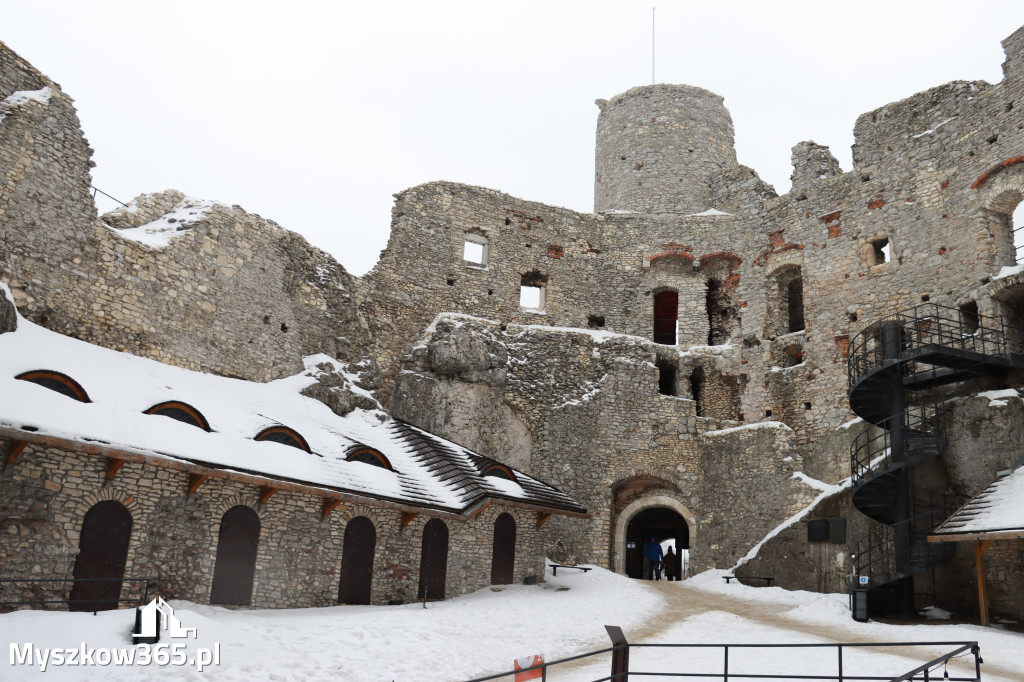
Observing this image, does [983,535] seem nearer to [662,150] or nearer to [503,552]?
[503,552]

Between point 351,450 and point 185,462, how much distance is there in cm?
438

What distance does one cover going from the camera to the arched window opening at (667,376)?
24719 millimetres

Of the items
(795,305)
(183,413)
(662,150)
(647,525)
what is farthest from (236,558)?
(662,150)

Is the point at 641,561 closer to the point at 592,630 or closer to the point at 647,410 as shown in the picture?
the point at 647,410

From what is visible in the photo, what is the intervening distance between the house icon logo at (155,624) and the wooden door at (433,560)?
6322 mm

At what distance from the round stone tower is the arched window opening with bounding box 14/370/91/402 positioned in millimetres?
20466

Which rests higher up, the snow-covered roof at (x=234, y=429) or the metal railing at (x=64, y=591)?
the snow-covered roof at (x=234, y=429)

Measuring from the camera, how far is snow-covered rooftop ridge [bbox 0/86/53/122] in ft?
49.8

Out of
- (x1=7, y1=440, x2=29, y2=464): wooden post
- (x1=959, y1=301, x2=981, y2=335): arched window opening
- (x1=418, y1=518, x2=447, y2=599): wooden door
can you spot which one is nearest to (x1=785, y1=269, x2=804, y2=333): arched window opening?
(x1=959, y1=301, x2=981, y2=335): arched window opening

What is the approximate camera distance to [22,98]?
1546 cm

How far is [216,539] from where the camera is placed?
13.1m

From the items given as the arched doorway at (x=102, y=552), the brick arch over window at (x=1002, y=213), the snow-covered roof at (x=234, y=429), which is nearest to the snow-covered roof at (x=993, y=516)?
the brick arch over window at (x=1002, y=213)

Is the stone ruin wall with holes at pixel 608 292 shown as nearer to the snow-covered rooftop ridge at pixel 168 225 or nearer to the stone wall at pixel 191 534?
the snow-covered rooftop ridge at pixel 168 225

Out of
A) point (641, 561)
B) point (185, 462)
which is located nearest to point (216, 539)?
point (185, 462)
